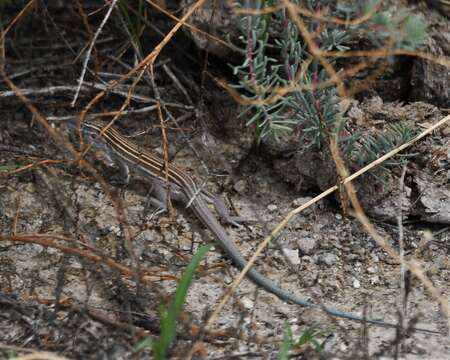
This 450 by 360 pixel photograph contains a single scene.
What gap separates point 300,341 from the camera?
2.63 meters

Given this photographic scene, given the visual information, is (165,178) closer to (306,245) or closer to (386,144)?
(306,245)

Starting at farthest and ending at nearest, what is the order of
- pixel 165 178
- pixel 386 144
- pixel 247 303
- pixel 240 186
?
pixel 240 186, pixel 165 178, pixel 386 144, pixel 247 303

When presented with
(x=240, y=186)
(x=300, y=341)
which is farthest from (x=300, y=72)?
(x=300, y=341)

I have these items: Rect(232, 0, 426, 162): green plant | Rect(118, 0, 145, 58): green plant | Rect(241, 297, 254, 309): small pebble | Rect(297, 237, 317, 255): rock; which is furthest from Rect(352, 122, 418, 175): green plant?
Rect(118, 0, 145, 58): green plant

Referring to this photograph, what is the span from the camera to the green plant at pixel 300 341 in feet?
8.00

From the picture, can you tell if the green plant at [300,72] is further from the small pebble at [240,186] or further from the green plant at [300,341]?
the green plant at [300,341]

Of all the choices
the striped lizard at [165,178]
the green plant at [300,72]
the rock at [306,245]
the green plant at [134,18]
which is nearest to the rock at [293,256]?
the rock at [306,245]

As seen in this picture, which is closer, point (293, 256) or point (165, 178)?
point (293, 256)

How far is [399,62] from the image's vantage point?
3.88 metres

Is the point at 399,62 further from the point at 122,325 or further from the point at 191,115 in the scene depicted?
the point at 122,325

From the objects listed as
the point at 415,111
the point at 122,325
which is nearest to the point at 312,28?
the point at 415,111

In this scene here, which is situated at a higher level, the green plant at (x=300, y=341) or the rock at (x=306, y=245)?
the rock at (x=306, y=245)

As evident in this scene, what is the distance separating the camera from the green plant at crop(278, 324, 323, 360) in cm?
244

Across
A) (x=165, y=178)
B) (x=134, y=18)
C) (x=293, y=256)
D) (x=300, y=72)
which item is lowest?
(x=293, y=256)
